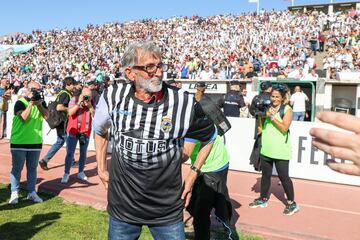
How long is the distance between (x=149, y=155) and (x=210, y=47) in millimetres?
24802

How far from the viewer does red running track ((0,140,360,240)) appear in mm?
5262

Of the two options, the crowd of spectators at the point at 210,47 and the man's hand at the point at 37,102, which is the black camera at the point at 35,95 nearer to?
the man's hand at the point at 37,102

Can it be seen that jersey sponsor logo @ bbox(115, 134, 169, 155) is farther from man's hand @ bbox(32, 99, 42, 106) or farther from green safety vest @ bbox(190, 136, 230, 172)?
man's hand @ bbox(32, 99, 42, 106)

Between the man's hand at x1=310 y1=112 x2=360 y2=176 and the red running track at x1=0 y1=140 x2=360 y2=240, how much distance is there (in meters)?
4.02

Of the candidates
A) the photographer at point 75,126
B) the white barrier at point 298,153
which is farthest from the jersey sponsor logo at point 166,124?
the white barrier at point 298,153

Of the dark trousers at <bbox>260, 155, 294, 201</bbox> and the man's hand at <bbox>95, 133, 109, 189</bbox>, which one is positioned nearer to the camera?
the man's hand at <bbox>95, 133, 109, 189</bbox>

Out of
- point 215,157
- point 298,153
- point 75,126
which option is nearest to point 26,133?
point 75,126

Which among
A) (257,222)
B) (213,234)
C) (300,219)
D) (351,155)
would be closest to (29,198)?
(213,234)

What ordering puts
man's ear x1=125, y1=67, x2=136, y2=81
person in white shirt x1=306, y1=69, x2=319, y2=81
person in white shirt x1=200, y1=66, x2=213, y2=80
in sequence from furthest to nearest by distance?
person in white shirt x1=200, y1=66, x2=213, y2=80, person in white shirt x1=306, y1=69, x2=319, y2=81, man's ear x1=125, y1=67, x2=136, y2=81

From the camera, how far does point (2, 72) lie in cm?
3195

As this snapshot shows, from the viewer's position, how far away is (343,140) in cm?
122

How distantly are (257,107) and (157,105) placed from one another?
3363 mm

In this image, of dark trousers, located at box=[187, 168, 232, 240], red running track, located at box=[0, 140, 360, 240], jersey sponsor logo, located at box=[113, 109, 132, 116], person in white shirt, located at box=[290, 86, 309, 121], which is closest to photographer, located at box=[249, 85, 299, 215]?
red running track, located at box=[0, 140, 360, 240]

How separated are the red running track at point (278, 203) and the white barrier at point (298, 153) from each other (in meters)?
0.21
